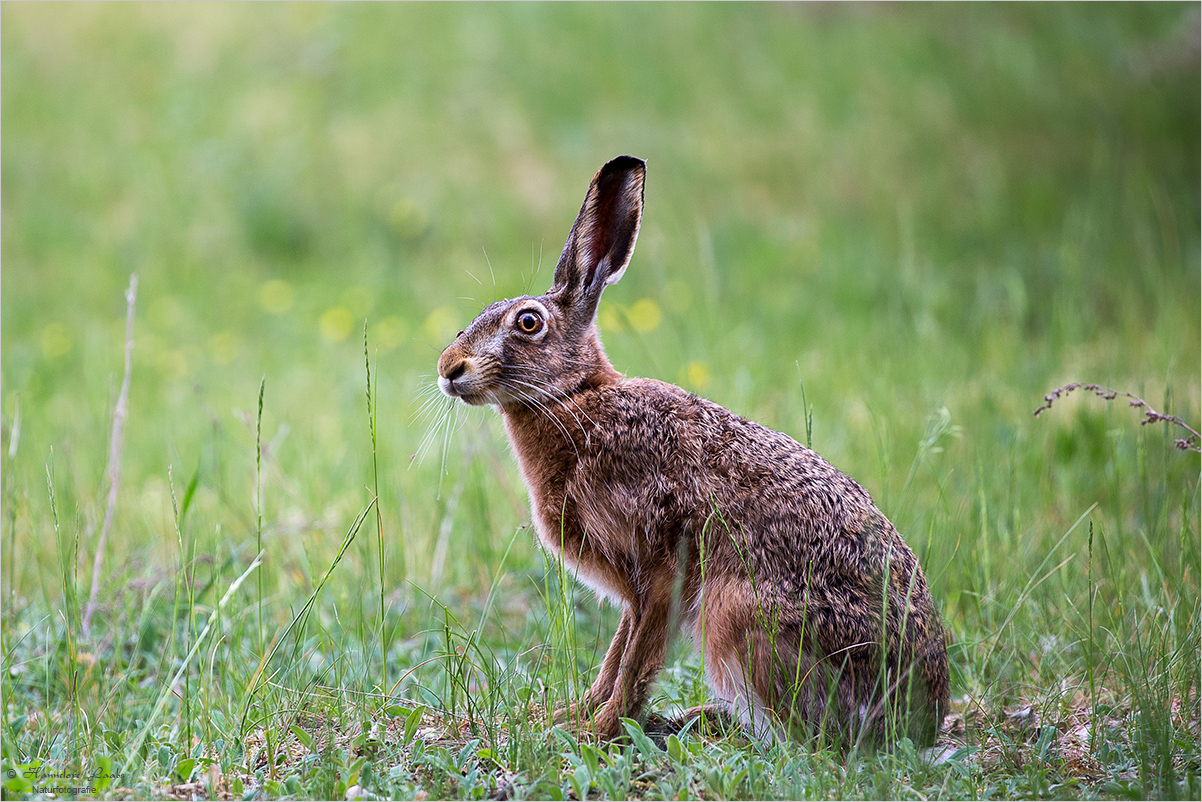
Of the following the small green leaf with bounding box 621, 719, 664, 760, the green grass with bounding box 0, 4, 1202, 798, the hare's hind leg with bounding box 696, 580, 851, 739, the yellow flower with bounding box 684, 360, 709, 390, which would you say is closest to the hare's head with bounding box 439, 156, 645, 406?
the green grass with bounding box 0, 4, 1202, 798

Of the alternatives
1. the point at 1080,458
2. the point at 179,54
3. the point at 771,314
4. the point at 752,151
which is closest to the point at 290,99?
the point at 179,54

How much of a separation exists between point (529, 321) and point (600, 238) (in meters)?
0.41

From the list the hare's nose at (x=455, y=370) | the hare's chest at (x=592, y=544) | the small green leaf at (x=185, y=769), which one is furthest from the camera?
the hare's nose at (x=455, y=370)

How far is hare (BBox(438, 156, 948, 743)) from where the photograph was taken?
10.7 ft

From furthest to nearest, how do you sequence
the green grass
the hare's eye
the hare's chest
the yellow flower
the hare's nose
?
the yellow flower < the hare's eye < the hare's nose < the hare's chest < the green grass

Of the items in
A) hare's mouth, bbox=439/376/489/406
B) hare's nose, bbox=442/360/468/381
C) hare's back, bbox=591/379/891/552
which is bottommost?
hare's back, bbox=591/379/891/552

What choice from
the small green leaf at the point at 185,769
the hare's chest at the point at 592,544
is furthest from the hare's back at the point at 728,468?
the small green leaf at the point at 185,769

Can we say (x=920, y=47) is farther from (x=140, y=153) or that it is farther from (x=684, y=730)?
(x=684, y=730)

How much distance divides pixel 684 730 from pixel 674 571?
1.69 feet

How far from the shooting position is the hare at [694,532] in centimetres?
326

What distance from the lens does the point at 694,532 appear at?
3.43 m

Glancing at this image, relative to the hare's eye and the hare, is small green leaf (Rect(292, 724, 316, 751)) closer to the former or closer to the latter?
the hare

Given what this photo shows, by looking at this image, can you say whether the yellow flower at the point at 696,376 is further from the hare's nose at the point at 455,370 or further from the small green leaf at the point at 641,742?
the small green leaf at the point at 641,742

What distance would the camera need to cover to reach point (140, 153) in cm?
1207
